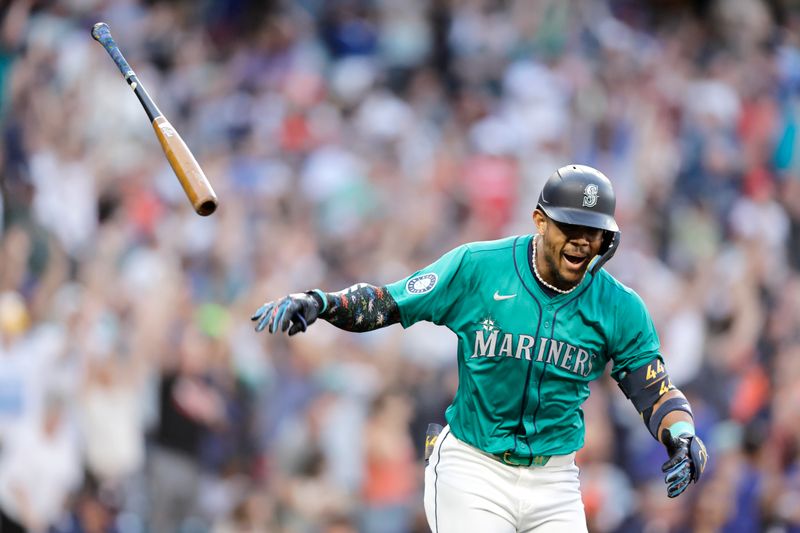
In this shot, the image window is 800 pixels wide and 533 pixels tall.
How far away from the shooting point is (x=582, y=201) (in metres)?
5.51

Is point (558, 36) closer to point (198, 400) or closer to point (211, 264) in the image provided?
point (211, 264)

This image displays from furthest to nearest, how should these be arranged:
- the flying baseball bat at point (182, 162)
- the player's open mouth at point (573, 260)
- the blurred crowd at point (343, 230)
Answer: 1. the blurred crowd at point (343, 230)
2. the player's open mouth at point (573, 260)
3. the flying baseball bat at point (182, 162)

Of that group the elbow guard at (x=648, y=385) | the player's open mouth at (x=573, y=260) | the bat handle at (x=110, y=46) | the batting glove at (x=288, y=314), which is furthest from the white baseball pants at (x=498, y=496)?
the bat handle at (x=110, y=46)

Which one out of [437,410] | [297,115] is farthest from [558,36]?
[437,410]

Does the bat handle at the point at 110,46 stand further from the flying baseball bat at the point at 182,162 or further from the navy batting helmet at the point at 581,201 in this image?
the navy batting helmet at the point at 581,201

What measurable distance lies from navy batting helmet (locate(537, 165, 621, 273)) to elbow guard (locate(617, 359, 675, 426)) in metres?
0.58

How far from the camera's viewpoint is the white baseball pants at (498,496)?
5.68 metres

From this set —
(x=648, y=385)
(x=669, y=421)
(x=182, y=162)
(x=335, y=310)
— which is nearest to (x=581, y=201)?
(x=648, y=385)

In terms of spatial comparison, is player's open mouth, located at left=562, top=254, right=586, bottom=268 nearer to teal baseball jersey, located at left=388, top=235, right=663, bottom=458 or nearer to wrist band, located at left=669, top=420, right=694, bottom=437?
teal baseball jersey, located at left=388, top=235, right=663, bottom=458

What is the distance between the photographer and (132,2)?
41.0ft

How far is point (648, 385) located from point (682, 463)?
0.53 meters

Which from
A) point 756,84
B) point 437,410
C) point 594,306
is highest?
point 756,84

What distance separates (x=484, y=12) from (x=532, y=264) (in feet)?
28.6

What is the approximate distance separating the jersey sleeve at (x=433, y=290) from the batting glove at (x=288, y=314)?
498 mm
